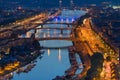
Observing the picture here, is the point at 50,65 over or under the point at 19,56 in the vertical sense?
under


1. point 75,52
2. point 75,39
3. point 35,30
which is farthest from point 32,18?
point 75,52

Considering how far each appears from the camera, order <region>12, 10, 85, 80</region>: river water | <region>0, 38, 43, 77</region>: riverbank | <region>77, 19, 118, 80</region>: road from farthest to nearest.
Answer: <region>0, 38, 43, 77</region>: riverbank → <region>12, 10, 85, 80</region>: river water → <region>77, 19, 118, 80</region>: road

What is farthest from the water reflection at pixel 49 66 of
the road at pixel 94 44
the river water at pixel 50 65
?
the road at pixel 94 44

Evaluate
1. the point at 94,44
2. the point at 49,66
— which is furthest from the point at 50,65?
the point at 94,44

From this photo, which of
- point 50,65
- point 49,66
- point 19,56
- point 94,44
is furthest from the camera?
point 94,44

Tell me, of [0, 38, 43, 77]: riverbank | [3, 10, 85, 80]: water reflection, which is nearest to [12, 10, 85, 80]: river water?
[3, 10, 85, 80]: water reflection

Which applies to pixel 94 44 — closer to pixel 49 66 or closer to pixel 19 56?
pixel 49 66

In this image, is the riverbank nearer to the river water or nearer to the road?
the river water

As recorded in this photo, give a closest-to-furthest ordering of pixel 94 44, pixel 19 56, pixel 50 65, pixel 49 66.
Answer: pixel 49 66 < pixel 50 65 < pixel 19 56 < pixel 94 44

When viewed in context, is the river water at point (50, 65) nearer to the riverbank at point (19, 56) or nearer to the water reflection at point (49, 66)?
the water reflection at point (49, 66)

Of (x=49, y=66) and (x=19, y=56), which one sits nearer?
(x=49, y=66)

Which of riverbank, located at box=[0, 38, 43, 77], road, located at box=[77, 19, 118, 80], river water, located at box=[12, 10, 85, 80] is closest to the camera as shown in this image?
road, located at box=[77, 19, 118, 80]
